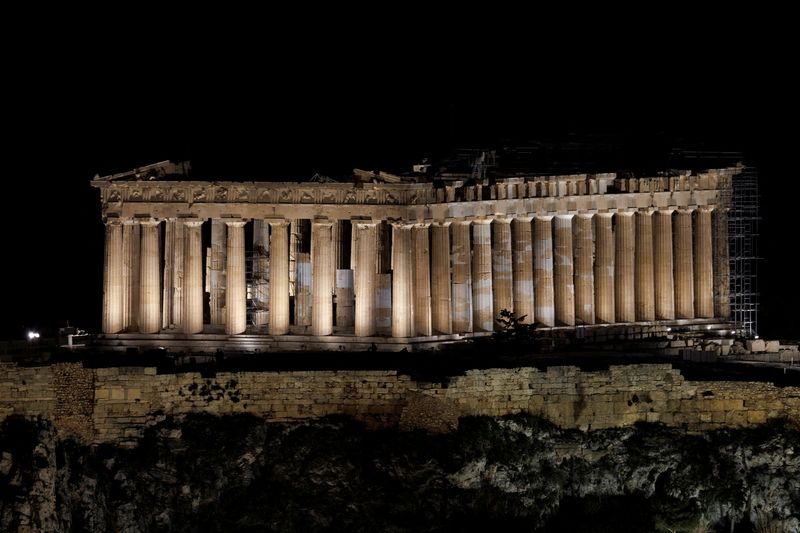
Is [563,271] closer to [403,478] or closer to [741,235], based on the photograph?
[741,235]

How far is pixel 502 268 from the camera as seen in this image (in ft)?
361

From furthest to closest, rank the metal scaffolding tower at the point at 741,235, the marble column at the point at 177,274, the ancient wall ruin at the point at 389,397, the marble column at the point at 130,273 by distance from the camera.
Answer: the metal scaffolding tower at the point at 741,235, the marble column at the point at 177,274, the marble column at the point at 130,273, the ancient wall ruin at the point at 389,397

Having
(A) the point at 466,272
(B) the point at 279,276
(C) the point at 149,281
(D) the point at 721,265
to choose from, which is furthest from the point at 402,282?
(D) the point at 721,265

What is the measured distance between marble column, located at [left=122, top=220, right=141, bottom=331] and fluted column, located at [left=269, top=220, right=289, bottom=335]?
7704mm

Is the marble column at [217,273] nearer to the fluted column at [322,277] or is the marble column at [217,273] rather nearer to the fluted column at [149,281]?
the fluted column at [149,281]

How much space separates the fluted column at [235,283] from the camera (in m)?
108

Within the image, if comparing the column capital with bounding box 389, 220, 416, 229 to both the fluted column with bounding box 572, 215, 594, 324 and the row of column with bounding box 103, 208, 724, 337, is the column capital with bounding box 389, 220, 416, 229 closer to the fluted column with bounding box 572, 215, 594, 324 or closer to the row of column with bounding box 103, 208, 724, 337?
the row of column with bounding box 103, 208, 724, 337

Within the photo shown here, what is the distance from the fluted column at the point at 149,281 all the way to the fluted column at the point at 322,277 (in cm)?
891

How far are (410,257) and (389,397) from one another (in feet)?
68.7

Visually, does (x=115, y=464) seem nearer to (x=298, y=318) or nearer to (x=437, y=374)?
(x=437, y=374)

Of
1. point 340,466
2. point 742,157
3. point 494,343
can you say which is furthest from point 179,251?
point 742,157

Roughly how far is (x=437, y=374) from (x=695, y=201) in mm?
27332

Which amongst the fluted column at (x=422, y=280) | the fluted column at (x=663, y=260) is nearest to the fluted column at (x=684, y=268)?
the fluted column at (x=663, y=260)

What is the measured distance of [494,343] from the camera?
102188 mm
